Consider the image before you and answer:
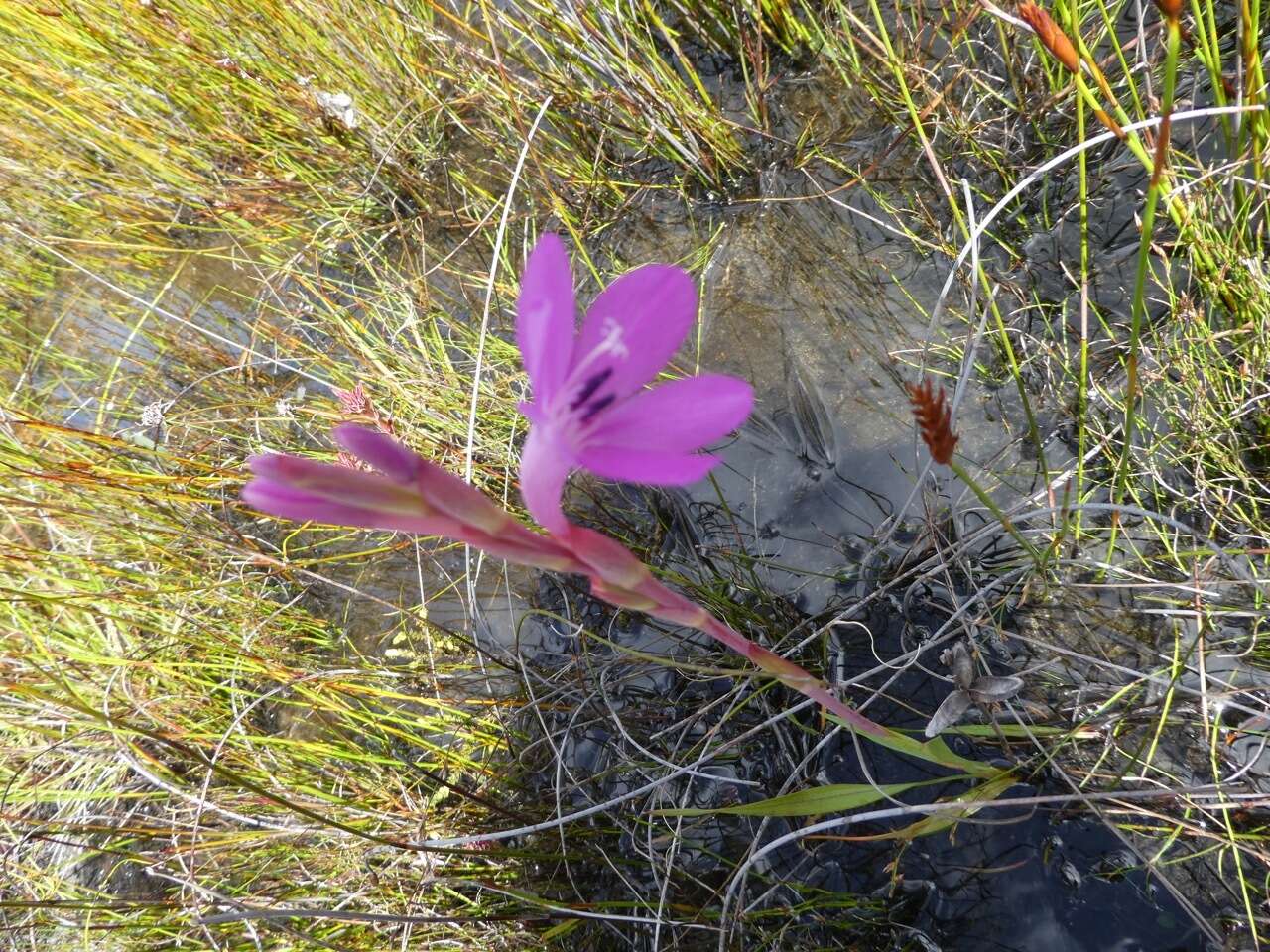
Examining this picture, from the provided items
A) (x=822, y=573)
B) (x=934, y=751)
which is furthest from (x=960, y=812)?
(x=822, y=573)

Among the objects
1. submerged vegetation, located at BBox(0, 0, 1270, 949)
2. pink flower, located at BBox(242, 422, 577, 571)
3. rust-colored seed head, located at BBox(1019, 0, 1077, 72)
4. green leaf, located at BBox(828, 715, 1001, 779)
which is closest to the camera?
pink flower, located at BBox(242, 422, 577, 571)

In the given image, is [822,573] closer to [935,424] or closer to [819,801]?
[819,801]

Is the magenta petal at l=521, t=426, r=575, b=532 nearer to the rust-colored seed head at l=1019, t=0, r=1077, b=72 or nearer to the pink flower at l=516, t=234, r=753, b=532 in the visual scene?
the pink flower at l=516, t=234, r=753, b=532

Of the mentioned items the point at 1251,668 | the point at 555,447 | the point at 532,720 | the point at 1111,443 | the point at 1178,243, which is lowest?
the point at 532,720

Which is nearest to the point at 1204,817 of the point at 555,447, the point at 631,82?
the point at 555,447

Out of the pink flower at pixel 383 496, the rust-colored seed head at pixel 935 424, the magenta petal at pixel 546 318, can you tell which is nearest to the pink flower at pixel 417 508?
the pink flower at pixel 383 496

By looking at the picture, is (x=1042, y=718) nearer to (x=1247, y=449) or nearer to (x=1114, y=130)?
(x=1247, y=449)

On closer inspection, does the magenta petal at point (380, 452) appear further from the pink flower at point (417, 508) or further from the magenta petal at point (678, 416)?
the magenta petal at point (678, 416)

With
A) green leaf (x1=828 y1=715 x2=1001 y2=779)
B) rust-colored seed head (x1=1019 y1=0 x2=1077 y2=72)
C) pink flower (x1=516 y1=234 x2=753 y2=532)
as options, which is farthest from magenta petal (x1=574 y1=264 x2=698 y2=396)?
green leaf (x1=828 y1=715 x2=1001 y2=779)
